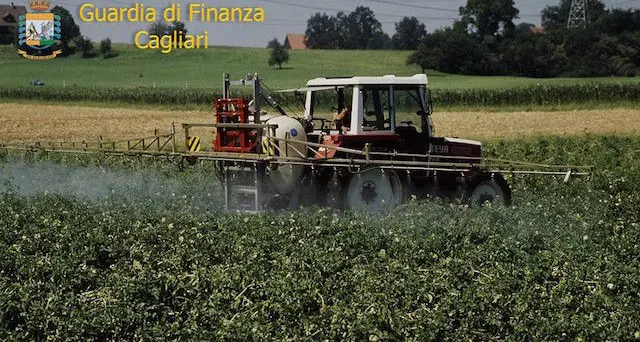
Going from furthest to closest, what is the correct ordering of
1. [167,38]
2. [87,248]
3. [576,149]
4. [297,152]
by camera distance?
[167,38]
[576,149]
[297,152]
[87,248]

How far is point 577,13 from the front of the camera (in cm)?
10306

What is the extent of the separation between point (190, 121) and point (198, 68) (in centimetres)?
4164

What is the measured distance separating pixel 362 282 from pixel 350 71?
239 ft

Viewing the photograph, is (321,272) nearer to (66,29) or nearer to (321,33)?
(66,29)

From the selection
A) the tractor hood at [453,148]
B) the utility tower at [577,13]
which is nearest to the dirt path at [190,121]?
the tractor hood at [453,148]

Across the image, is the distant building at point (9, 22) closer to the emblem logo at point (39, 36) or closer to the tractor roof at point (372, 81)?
the emblem logo at point (39, 36)

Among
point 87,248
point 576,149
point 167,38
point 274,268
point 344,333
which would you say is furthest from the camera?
point 167,38

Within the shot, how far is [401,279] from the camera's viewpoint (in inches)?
365

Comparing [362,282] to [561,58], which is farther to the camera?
[561,58]

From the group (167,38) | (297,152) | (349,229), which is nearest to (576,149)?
(297,152)

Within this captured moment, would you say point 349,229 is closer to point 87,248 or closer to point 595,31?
point 87,248

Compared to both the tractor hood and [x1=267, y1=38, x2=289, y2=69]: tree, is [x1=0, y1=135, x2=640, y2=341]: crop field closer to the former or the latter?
the tractor hood

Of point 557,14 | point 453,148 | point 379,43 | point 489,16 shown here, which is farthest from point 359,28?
point 453,148

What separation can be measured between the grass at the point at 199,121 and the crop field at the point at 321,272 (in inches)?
775
